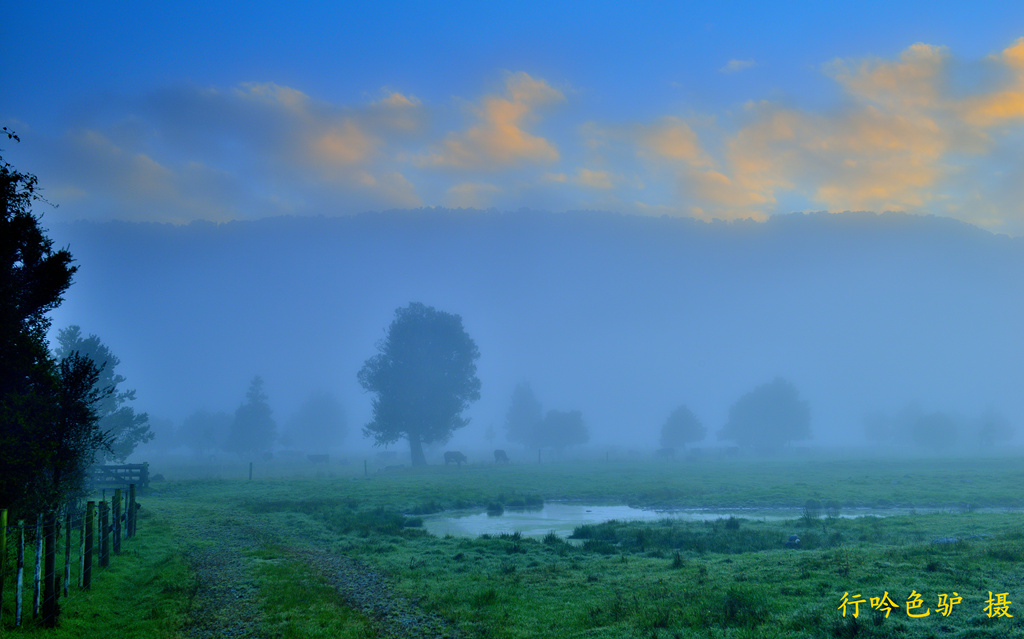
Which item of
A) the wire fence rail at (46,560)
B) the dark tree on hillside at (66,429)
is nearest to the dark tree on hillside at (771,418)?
the wire fence rail at (46,560)

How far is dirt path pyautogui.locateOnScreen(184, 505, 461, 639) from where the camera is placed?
521 inches

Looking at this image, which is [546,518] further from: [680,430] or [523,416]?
[523,416]

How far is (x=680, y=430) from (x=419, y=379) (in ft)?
210

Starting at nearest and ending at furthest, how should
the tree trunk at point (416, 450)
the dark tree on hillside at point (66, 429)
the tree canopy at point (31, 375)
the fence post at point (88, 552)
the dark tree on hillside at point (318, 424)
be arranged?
the tree canopy at point (31, 375) → the dark tree on hillside at point (66, 429) → the fence post at point (88, 552) → the tree trunk at point (416, 450) → the dark tree on hillside at point (318, 424)

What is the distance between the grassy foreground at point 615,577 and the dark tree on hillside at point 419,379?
38.4 metres

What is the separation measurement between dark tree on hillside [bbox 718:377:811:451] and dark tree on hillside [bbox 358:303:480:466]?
77968 millimetres

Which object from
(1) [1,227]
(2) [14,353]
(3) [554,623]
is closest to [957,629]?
(3) [554,623]

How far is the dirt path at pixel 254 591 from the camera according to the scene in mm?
13227

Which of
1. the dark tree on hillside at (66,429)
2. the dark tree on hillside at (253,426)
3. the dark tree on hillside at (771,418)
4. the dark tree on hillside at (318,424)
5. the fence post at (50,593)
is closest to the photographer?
the fence post at (50,593)

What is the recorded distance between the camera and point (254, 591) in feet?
53.8

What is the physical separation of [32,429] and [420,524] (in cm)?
2178

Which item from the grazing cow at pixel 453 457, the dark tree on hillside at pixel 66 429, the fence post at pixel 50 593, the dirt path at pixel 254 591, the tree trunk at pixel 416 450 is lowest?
the grazing cow at pixel 453 457

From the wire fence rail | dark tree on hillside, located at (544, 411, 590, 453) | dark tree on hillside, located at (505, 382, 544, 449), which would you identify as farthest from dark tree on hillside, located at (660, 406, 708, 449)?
the wire fence rail

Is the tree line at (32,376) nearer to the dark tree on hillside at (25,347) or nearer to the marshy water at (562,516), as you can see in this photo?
the dark tree on hillside at (25,347)
